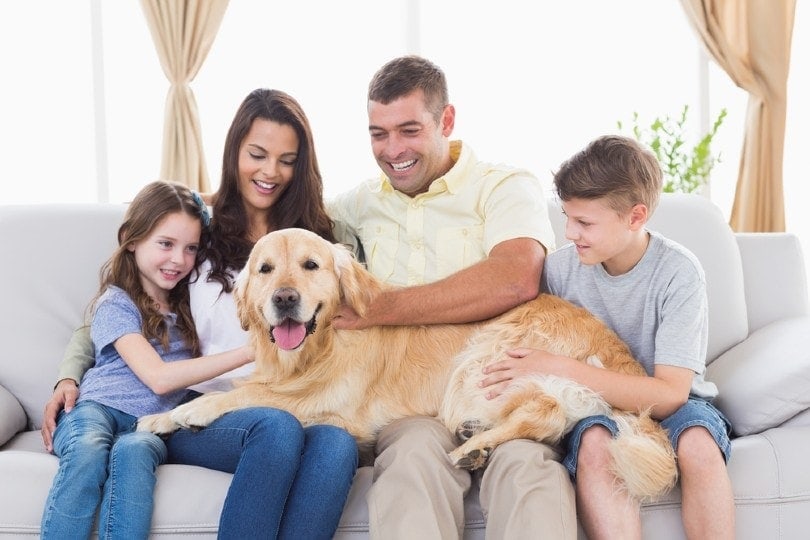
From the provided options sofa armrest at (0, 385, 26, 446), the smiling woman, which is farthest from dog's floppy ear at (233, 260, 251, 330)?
the smiling woman

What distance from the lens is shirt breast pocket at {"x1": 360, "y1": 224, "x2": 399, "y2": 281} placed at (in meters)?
2.48

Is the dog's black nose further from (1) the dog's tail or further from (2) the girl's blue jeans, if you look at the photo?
(1) the dog's tail

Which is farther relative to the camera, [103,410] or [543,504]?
[103,410]

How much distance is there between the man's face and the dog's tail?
975mm

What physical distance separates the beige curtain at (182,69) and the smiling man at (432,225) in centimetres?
223

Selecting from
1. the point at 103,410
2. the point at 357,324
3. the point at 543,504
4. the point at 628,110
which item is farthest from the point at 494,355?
the point at 628,110

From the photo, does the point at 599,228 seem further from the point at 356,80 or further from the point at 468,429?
the point at 356,80

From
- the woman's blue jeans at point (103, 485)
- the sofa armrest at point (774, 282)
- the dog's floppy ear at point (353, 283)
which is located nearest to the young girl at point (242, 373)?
the woman's blue jeans at point (103, 485)

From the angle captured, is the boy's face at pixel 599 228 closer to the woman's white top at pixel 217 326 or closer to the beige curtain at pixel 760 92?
the woman's white top at pixel 217 326

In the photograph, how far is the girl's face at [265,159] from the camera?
2.46 m

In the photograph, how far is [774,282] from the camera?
2680mm

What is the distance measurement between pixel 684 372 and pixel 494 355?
0.46 metres

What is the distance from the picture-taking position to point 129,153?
5121 mm

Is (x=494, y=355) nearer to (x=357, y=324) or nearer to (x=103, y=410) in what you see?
(x=357, y=324)
